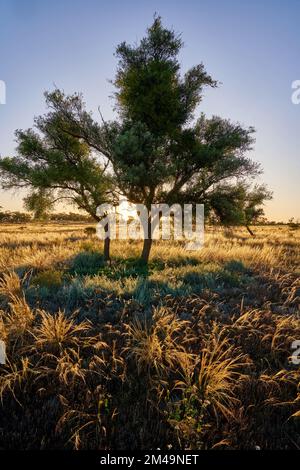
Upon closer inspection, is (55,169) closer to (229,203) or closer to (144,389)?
(229,203)

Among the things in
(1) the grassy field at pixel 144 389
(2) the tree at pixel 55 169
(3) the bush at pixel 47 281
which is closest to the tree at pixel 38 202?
(2) the tree at pixel 55 169

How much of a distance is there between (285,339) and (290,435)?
215cm

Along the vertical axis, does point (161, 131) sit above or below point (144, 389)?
above

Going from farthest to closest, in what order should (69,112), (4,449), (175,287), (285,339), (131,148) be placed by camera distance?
(69,112), (131,148), (175,287), (285,339), (4,449)

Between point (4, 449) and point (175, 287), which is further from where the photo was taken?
point (175, 287)

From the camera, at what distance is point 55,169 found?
13.7 metres

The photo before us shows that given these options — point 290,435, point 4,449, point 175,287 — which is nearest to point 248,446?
point 290,435

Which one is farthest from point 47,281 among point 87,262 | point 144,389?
point 144,389

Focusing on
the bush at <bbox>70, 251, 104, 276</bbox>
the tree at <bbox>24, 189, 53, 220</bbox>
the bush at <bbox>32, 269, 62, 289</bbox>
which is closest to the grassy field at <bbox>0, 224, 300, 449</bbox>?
the bush at <bbox>32, 269, 62, 289</bbox>

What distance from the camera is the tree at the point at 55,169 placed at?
13516 millimetres

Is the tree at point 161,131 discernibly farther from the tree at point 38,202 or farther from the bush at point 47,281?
the bush at point 47,281

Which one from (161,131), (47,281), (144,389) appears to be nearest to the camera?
(144,389)
